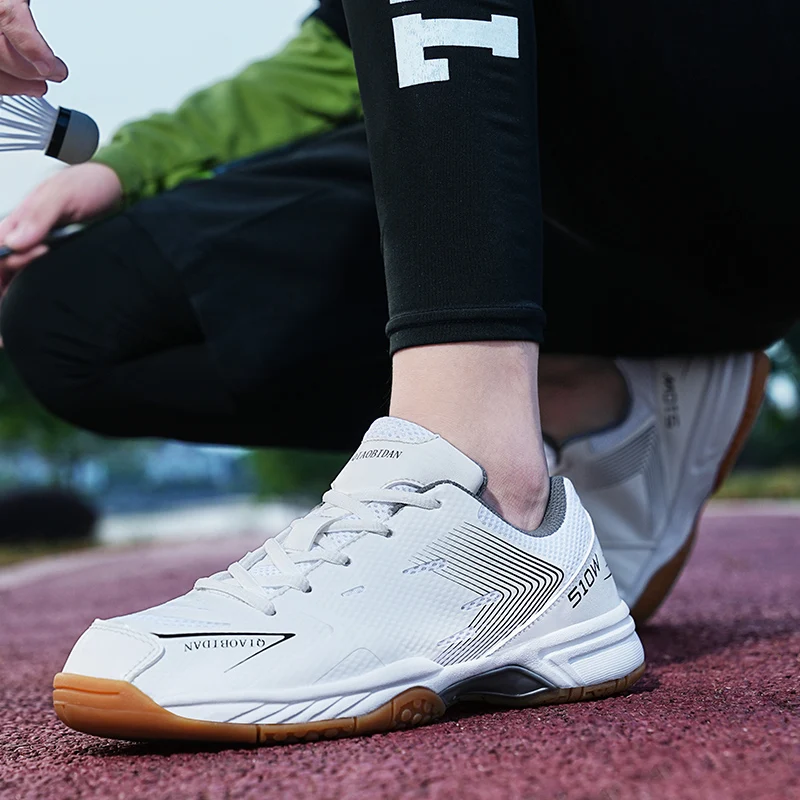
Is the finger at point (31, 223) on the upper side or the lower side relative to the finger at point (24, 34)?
lower

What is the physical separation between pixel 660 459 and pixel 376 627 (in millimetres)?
726

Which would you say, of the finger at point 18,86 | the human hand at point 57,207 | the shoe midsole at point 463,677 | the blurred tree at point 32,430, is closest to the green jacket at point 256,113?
the human hand at point 57,207

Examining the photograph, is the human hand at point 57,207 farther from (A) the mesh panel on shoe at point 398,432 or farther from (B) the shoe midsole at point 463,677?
(B) the shoe midsole at point 463,677

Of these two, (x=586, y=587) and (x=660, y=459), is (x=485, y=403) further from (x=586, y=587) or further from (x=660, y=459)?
(x=660, y=459)

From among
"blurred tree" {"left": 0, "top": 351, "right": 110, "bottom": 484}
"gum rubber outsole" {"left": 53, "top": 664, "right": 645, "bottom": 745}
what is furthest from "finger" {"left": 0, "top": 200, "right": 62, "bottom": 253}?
"blurred tree" {"left": 0, "top": 351, "right": 110, "bottom": 484}

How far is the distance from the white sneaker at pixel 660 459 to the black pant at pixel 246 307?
0.05m

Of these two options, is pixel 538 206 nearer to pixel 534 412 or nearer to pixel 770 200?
pixel 534 412

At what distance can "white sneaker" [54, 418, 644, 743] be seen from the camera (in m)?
0.66

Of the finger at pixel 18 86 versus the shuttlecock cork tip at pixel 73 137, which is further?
the shuttlecock cork tip at pixel 73 137

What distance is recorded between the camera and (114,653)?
664 millimetres

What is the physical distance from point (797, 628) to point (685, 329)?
41 centimetres

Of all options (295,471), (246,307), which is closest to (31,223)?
(246,307)

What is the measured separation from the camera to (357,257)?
4.44 feet

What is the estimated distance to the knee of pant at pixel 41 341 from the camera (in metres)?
1.38
